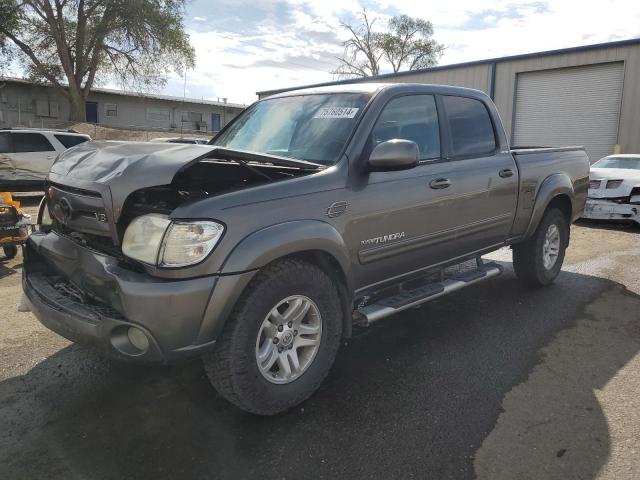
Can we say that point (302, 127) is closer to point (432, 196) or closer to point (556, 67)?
point (432, 196)

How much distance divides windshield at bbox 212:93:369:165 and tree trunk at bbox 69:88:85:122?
28017mm

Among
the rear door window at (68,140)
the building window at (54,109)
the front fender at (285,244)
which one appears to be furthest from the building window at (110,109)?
the front fender at (285,244)

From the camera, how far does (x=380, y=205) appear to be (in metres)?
3.33

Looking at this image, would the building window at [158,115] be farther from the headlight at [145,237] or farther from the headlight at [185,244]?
the headlight at [185,244]

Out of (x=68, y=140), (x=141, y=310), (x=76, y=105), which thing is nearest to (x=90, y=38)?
(x=76, y=105)

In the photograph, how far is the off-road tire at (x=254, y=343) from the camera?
104 inches

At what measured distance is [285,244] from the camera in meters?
2.73

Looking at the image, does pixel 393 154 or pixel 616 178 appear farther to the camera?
pixel 616 178

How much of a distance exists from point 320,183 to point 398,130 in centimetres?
104

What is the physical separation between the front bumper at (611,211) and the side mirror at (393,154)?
797 cm

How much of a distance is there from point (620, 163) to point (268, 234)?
1110cm

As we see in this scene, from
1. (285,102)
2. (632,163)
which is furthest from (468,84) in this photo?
(285,102)

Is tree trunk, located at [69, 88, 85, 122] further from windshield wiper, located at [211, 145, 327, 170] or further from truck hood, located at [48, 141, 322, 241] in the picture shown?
windshield wiper, located at [211, 145, 327, 170]

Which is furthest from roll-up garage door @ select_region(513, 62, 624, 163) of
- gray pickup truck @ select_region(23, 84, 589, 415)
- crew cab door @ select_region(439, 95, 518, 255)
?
gray pickup truck @ select_region(23, 84, 589, 415)
